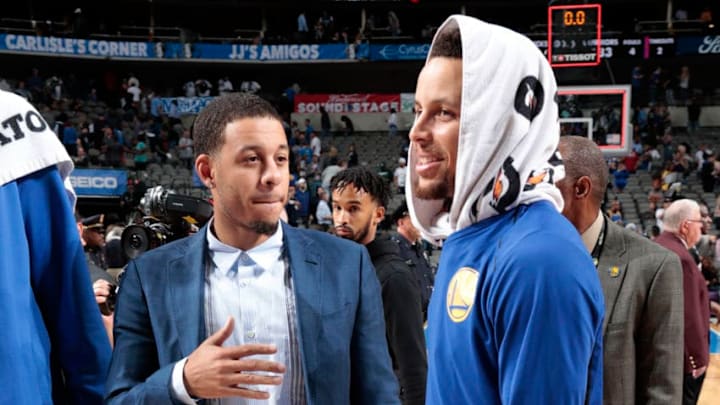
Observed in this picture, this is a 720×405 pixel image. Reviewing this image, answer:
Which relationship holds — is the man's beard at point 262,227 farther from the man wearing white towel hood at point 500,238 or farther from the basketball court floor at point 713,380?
the basketball court floor at point 713,380

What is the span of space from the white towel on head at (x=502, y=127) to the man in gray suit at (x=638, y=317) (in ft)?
3.84

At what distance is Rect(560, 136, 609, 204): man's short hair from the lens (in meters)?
2.65

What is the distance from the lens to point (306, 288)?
5.85ft

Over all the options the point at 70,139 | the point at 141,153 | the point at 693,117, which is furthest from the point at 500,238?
the point at 693,117

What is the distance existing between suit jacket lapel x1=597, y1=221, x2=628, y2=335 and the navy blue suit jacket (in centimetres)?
103

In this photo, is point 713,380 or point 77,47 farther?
point 77,47

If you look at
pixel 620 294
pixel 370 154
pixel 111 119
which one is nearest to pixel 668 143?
pixel 370 154

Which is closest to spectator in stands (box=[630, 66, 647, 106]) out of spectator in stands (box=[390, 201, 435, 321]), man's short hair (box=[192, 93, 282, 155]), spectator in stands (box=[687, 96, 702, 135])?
spectator in stands (box=[687, 96, 702, 135])

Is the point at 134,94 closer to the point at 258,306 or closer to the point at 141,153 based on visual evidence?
the point at 141,153

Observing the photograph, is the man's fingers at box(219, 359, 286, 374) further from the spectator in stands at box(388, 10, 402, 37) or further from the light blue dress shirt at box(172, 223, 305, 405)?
the spectator in stands at box(388, 10, 402, 37)

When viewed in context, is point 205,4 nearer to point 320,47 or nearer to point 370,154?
point 320,47

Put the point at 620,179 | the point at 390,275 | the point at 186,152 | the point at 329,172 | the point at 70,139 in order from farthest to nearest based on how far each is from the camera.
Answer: the point at 186,152 < the point at 70,139 < the point at 620,179 < the point at 329,172 < the point at 390,275

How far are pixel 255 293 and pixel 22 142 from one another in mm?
656

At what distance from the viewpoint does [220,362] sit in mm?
1472
